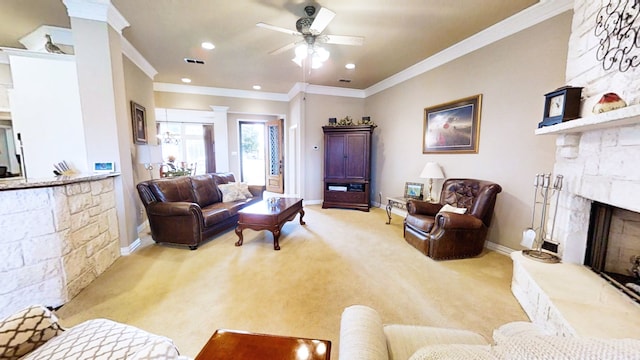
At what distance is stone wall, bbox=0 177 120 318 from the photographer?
5.78 feet

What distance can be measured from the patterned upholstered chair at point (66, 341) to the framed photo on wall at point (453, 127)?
12.6ft

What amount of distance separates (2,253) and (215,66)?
12.1 feet

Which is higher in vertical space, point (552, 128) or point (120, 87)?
point (120, 87)

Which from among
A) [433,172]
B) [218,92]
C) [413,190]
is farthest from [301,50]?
[218,92]

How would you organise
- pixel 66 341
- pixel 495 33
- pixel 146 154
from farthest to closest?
pixel 146 154, pixel 495 33, pixel 66 341

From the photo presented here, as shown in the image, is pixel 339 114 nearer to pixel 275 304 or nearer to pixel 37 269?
pixel 275 304

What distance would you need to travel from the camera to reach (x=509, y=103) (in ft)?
9.34

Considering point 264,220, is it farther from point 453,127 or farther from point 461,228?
point 453,127

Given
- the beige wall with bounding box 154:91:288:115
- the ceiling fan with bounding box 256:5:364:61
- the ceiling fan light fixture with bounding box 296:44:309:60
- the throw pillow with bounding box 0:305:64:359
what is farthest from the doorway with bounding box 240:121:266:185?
the throw pillow with bounding box 0:305:64:359

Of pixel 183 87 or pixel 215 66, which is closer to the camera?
pixel 215 66

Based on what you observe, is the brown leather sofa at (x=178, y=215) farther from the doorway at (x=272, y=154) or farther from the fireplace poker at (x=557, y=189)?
the fireplace poker at (x=557, y=189)

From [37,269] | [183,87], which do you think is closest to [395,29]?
Answer: [37,269]

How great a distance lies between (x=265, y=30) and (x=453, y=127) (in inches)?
119

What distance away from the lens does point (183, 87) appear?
548 cm
